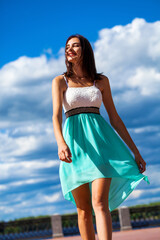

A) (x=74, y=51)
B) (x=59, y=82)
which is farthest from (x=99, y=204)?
(x=74, y=51)

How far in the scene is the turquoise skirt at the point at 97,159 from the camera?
3.32 metres

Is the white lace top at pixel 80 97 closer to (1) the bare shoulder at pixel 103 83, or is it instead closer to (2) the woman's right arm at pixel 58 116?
(2) the woman's right arm at pixel 58 116

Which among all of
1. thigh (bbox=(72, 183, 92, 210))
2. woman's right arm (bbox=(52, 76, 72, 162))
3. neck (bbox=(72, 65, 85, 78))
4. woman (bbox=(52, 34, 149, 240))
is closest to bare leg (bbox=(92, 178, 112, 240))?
woman (bbox=(52, 34, 149, 240))

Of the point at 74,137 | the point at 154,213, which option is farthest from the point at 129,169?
the point at 154,213

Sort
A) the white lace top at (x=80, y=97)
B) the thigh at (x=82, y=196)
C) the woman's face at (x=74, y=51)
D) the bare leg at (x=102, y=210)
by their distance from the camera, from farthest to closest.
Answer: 1. the woman's face at (x=74, y=51)
2. the white lace top at (x=80, y=97)
3. the thigh at (x=82, y=196)
4. the bare leg at (x=102, y=210)

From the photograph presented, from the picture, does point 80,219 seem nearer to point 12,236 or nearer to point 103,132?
point 103,132

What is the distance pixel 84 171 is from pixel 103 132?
44 centimetres

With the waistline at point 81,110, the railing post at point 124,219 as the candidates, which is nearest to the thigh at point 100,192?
the waistline at point 81,110

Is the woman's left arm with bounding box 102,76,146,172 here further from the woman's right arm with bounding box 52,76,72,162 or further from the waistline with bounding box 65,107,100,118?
the woman's right arm with bounding box 52,76,72,162

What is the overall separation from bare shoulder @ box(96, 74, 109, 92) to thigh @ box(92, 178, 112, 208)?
1076 millimetres

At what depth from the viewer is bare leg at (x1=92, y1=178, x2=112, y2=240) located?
3037 mm

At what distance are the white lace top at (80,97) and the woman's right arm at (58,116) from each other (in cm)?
7

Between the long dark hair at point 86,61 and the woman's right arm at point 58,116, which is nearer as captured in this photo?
the woman's right arm at point 58,116

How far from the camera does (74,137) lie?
138 inches
